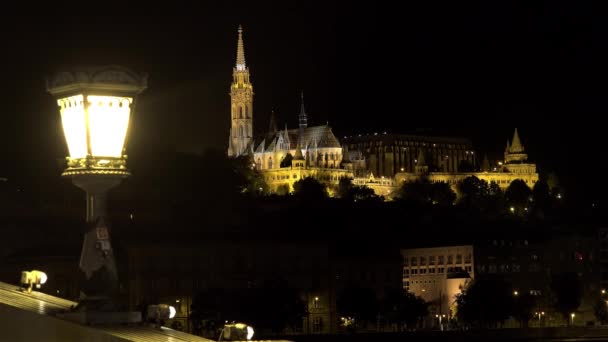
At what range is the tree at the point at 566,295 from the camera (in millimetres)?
108188

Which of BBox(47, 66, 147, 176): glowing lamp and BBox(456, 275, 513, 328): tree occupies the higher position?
BBox(456, 275, 513, 328): tree

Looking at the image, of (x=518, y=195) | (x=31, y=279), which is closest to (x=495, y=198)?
(x=518, y=195)

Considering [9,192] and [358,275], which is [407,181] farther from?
[358,275]

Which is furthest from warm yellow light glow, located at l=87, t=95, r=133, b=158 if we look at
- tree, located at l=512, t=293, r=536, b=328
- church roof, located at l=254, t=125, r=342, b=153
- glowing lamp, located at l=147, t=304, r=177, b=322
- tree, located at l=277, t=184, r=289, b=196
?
church roof, located at l=254, t=125, r=342, b=153

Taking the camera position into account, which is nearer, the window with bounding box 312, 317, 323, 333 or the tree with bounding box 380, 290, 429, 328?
the window with bounding box 312, 317, 323, 333

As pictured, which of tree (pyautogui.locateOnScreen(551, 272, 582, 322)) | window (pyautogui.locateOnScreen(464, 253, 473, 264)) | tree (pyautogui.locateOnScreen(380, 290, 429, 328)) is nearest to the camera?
tree (pyautogui.locateOnScreen(380, 290, 429, 328))

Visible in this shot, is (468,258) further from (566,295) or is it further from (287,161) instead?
(287,161)

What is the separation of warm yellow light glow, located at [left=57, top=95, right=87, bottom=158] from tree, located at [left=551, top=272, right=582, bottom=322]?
98733 millimetres

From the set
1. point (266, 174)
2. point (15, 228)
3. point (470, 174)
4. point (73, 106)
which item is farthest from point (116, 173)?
point (470, 174)

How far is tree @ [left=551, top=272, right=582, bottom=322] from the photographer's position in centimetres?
10819

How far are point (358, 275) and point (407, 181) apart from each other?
3119 inches

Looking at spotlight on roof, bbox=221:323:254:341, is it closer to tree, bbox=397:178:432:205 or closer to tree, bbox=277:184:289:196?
tree, bbox=397:178:432:205


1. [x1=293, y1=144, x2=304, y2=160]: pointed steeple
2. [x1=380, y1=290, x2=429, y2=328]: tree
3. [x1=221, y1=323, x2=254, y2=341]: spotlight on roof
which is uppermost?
[x1=293, y1=144, x2=304, y2=160]: pointed steeple

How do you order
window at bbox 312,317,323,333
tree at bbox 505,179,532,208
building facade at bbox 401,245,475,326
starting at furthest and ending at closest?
tree at bbox 505,179,532,208
building facade at bbox 401,245,475,326
window at bbox 312,317,323,333
